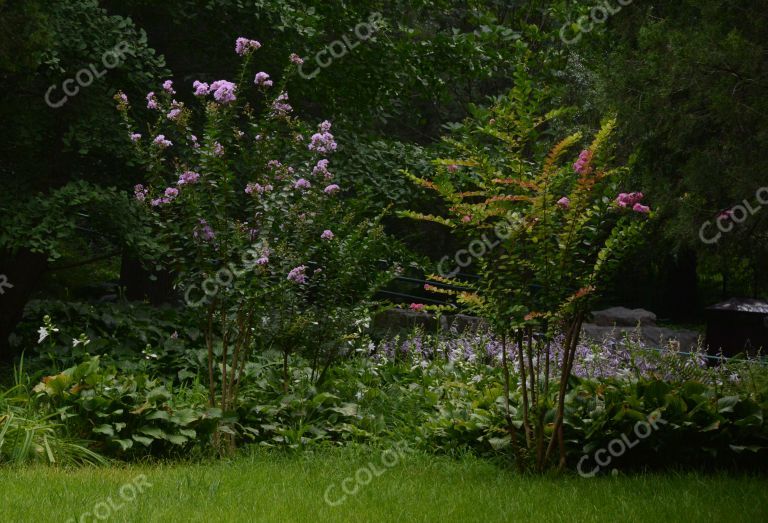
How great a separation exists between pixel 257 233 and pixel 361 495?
7.79 ft

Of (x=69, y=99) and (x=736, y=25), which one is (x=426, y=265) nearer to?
(x=69, y=99)

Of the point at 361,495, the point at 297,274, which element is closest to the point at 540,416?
the point at 361,495

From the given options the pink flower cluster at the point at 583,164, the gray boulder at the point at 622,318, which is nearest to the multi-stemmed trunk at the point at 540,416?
the pink flower cluster at the point at 583,164

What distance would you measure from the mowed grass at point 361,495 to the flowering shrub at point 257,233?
1243 millimetres

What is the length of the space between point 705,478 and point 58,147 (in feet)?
22.4

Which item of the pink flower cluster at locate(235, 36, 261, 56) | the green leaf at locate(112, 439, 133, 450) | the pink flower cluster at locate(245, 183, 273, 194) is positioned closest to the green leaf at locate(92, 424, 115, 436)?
the green leaf at locate(112, 439, 133, 450)

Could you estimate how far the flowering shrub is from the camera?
630 cm

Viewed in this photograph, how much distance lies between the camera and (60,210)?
8.24 meters

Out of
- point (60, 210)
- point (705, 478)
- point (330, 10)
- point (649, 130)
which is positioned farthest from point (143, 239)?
point (649, 130)

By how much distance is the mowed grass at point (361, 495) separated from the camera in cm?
447

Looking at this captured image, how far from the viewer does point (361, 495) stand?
499cm

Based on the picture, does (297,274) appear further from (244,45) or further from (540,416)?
(540,416)

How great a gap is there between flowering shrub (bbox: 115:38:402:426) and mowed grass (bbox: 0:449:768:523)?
124cm

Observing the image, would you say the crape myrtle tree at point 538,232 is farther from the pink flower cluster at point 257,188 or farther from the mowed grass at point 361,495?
the pink flower cluster at point 257,188
